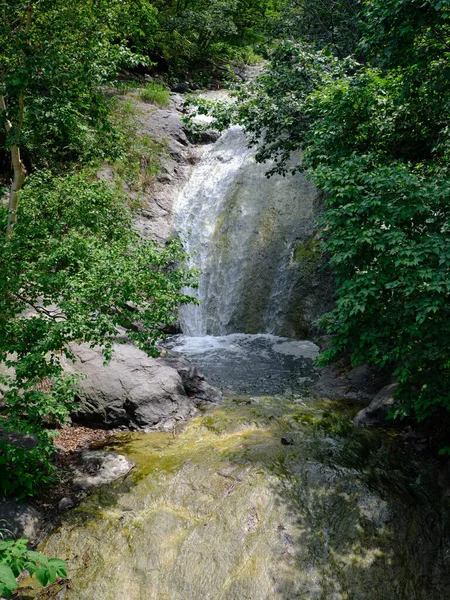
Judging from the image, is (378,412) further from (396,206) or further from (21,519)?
(21,519)

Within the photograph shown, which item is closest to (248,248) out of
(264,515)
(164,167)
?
(164,167)

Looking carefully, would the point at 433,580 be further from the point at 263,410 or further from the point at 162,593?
the point at 263,410

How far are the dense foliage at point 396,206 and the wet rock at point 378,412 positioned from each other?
1.07 meters

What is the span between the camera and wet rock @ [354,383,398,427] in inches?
282

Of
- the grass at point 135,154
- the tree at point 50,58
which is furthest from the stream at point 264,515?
the grass at point 135,154

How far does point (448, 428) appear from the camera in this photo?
6.34 m

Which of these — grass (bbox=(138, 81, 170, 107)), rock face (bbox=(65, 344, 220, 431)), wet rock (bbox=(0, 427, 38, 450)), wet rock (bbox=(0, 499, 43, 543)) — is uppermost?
grass (bbox=(138, 81, 170, 107))

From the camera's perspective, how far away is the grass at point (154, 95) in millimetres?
18375

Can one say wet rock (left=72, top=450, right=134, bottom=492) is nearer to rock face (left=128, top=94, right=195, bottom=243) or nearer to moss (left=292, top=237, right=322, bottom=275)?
moss (left=292, top=237, right=322, bottom=275)

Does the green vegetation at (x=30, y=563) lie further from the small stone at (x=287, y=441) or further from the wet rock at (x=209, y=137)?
the wet rock at (x=209, y=137)

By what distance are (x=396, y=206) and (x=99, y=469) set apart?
5.18m

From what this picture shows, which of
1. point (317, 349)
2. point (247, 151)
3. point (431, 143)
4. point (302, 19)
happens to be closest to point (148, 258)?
point (431, 143)

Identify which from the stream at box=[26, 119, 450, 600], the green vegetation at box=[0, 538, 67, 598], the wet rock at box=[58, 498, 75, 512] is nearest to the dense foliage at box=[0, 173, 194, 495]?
the wet rock at box=[58, 498, 75, 512]

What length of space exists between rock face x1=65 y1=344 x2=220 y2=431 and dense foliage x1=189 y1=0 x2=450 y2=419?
114 inches
